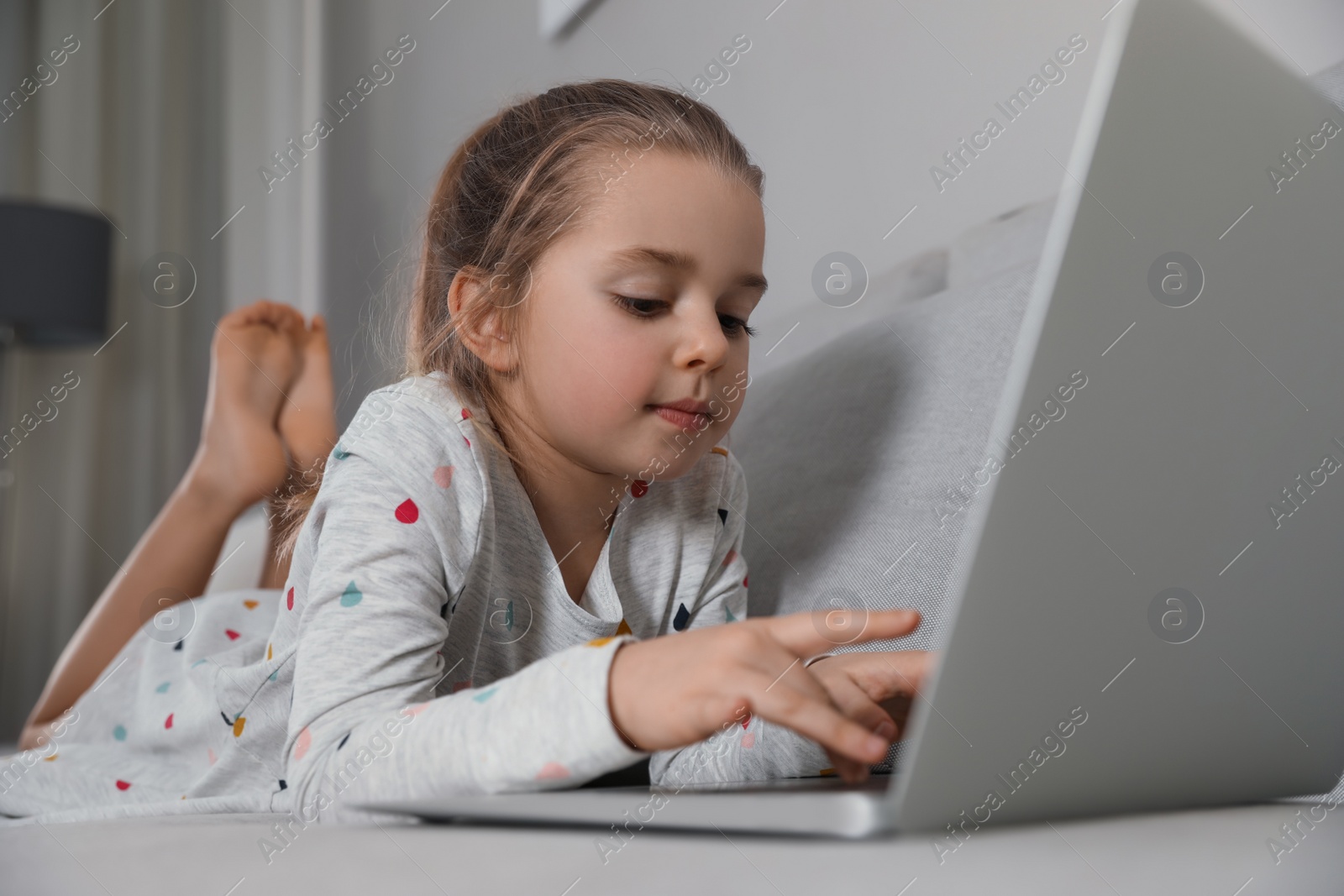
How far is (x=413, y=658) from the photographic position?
62 centimetres

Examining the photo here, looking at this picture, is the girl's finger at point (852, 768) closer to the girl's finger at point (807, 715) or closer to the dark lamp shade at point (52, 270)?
the girl's finger at point (807, 715)

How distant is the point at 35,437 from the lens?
9.52 feet

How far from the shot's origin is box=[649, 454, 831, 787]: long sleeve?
0.69 meters

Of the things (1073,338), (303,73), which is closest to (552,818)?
(1073,338)

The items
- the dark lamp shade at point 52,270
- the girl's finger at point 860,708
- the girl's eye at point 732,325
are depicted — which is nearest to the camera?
the girl's finger at point 860,708

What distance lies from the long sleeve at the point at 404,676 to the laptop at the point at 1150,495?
4cm

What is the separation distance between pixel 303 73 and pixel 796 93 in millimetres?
2338

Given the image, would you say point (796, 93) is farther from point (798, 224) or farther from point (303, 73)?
point (303, 73)

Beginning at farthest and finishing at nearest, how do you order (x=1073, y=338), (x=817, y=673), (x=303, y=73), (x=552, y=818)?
(x=303, y=73), (x=817, y=673), (x=552, y=818), (x=1073, y=338)

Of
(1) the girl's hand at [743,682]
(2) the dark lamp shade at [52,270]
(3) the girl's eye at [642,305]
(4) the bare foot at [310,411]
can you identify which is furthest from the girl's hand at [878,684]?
(2) the dark lamp shade at [52,270]

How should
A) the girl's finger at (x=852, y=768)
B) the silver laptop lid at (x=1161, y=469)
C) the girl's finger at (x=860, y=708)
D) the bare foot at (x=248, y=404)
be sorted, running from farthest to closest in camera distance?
1. the bare foot at (x=248, y=404)
2. the girl's finger at (x=860, y=708)
3. the girl's finger at (x=852, y=768)
4. the silver laptop lid at (x=1161, y=469)

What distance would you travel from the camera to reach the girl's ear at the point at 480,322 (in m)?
0.87

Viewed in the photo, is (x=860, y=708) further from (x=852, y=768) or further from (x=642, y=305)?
(x=642, y=305)

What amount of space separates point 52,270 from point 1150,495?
2875 mm
